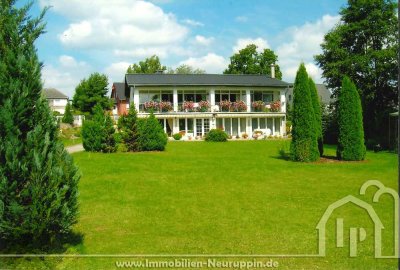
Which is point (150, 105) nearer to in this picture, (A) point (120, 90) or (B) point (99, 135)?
(A) point (120, 90)

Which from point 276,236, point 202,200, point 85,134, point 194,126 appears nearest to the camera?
point 276,236

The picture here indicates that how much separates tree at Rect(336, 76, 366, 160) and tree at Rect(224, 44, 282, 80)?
4608 centimetres

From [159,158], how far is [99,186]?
6954 mm

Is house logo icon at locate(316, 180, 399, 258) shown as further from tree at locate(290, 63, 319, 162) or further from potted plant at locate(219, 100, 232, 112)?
potted plant at locate(219, 100, 232, 112)

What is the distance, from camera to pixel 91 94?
5084 centimetres

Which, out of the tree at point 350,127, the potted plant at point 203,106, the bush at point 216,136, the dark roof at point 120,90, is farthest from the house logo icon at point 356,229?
the dark roof at point 120,90

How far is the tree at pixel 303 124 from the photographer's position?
17.8m

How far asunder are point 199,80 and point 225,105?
4.25m

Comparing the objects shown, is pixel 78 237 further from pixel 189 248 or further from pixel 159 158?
pixel 159 158

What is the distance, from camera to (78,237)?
23.2 feet

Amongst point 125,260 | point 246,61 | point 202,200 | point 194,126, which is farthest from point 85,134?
point 246,61

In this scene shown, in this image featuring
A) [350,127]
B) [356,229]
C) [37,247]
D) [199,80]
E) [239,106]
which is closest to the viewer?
[37,247]

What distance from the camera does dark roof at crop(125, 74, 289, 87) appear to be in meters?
39.8

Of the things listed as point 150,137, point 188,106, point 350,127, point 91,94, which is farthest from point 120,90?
point 350,127
